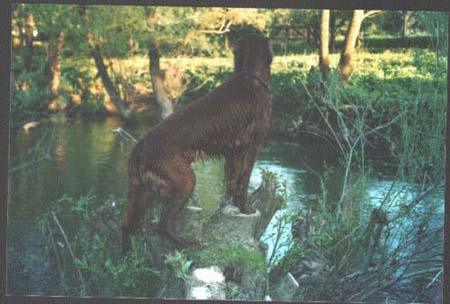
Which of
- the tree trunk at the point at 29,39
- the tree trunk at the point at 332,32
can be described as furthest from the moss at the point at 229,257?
the tree trunk at the point at 29,39

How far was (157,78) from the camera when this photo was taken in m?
5.49

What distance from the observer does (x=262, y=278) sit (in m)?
5.12

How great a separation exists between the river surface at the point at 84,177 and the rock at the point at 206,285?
421 millimetres

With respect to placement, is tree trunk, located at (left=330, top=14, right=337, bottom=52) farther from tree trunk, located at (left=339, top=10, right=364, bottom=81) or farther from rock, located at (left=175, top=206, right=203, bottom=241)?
rock, located at (left=175, top=206, right=203, bottom=241)

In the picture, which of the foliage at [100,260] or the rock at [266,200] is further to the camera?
the rock at [266,200]

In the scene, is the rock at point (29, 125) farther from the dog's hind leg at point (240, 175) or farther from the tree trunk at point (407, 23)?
the tree trunk at point (407, 23)

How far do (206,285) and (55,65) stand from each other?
1845 millimetres

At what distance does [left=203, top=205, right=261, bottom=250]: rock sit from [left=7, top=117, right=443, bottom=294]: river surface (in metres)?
0.11

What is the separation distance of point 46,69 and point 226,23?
1286 millimetres

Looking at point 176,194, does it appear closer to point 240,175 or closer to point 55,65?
point 240,175

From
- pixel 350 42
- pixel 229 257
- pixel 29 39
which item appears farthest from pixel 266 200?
pixel 29 39

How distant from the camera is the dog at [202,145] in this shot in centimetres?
516

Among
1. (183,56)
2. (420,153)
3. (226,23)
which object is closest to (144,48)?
(183,56)

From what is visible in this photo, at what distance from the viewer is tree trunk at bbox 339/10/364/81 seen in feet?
17.6
